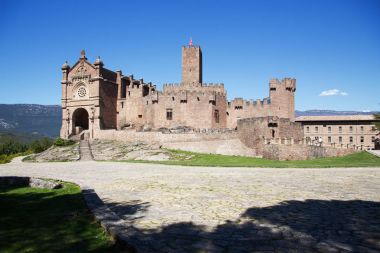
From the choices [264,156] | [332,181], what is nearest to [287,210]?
[332,181]

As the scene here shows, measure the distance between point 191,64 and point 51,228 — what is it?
56.2 metres

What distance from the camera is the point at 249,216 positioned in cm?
874

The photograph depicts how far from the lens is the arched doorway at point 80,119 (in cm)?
5769

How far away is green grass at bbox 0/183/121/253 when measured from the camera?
20.7 ft

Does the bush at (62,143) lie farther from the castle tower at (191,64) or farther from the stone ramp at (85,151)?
the castle tower at (191,64)

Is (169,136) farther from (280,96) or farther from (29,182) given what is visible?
(29,182)

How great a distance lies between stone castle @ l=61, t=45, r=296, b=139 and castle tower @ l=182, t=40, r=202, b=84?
1392mm

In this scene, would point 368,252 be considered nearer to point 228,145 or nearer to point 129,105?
point 228,145

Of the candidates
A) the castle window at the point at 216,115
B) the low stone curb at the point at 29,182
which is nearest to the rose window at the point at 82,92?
the castle window at the point at 216,115

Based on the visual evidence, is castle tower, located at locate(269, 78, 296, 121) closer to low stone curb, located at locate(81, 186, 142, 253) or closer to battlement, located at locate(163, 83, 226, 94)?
battlement, located at locate(163, 83, 226, 94)

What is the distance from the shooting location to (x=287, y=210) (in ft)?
30.8

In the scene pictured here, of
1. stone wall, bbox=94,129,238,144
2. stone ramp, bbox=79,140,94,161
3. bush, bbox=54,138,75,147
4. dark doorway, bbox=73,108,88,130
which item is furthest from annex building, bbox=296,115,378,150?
bush, bbox=54,138,75,147

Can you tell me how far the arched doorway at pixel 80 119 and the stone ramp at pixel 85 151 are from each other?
8581 millimetres

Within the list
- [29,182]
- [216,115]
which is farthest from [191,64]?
[29,182]
